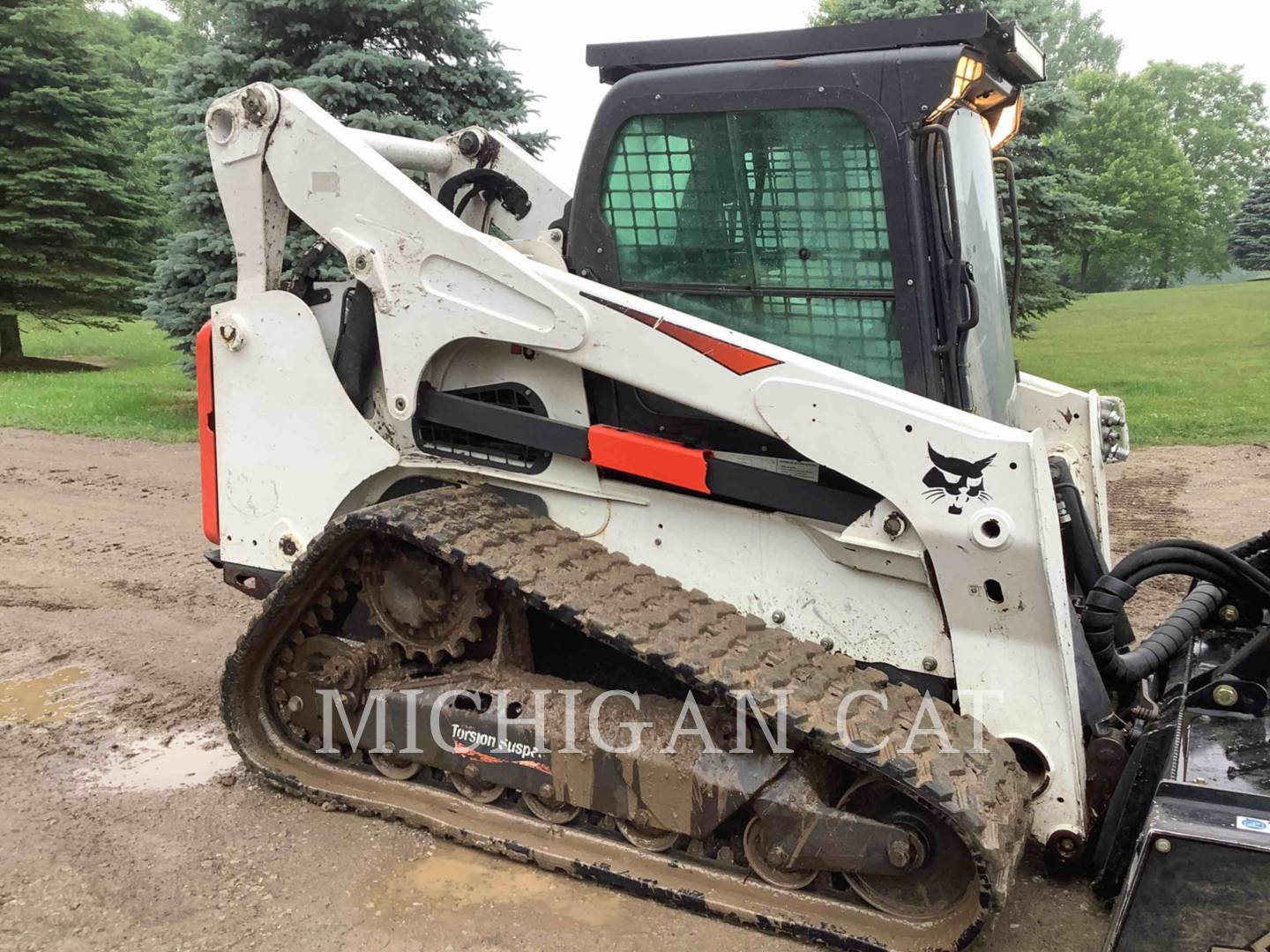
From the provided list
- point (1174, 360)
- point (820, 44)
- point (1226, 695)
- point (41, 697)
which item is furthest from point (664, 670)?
point (1174, 360)

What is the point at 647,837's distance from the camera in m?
3.42

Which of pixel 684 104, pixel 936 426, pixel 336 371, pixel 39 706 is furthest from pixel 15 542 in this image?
pixel 936 426

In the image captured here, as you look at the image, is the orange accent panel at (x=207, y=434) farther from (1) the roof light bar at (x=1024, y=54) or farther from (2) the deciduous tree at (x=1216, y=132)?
(2) the deciduous tree at (x=1216, y=132)

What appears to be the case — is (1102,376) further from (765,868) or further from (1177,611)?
(765,868)

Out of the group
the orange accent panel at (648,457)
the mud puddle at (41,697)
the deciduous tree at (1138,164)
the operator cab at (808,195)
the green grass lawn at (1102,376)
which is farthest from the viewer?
the deciduous tree at (1138,164)

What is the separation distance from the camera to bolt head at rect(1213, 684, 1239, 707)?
3.15 meters

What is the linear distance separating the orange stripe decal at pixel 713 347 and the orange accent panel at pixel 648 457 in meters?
0.33

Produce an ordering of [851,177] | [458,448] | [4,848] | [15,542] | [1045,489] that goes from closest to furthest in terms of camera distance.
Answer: [1045,489]
[851,177]
[4,848]
[458,448]
[15,542]

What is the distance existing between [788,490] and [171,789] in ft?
8.12

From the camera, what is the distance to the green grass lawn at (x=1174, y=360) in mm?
12406

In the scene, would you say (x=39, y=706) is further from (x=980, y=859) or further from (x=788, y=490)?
(x=980, y=859)

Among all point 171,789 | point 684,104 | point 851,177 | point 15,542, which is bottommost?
point 171,789

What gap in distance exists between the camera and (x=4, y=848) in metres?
3.55

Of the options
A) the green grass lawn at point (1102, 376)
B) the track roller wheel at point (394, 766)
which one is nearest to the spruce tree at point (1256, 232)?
the green grass lawn at point (1102, 376)
